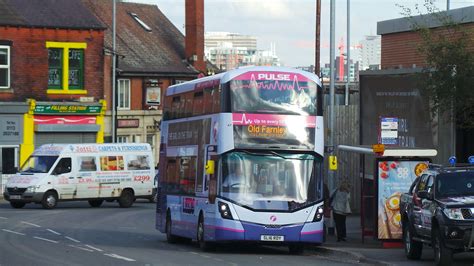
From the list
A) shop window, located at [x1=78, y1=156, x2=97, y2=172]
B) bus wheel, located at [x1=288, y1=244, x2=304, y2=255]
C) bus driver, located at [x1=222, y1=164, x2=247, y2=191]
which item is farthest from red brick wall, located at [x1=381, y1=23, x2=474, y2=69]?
shop window, located at [x1=78, y1=156, x2=97, y2=172]

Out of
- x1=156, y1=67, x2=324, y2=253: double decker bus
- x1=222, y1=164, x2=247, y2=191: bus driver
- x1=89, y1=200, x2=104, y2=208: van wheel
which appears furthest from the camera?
x1=89, y1=200, x2=104, y2=208: van wheel

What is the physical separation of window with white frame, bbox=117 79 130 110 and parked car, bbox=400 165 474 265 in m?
39.4

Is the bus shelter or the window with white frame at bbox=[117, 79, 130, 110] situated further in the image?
the window with white frame at bbox=[117, 79, 130, 110]

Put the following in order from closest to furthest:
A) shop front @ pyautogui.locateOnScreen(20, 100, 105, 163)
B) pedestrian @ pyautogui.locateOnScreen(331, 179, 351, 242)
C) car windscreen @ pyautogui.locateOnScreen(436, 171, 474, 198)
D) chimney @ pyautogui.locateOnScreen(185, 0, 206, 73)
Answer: car windscreen @ pyautogui.locateOnScreen(436, 171, 474, 198)
pedestrian @ pyautogui.locateOnScreen(331, 179, 351, 242)
shop front @ pyautogui.locateOnScreen(20, 100, 105, 163)
chimney @ pyautogui.locateOnScreen(185, 0, 206, 73)

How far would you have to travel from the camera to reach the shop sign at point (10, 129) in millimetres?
51781

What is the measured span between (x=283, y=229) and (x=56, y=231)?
32.4 feet

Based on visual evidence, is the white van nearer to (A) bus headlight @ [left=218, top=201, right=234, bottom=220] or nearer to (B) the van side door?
(B) the van side door

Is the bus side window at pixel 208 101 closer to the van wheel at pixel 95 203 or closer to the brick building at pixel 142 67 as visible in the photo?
the van wheel at pixel 95 203

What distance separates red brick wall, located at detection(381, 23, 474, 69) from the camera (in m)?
29.8

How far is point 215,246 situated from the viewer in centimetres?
2366

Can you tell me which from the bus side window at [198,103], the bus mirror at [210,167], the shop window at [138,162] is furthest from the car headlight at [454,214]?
the shop window at [138,162]

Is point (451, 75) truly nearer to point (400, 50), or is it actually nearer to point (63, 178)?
point (400, 50)

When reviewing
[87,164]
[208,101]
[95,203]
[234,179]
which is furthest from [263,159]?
[95,203]

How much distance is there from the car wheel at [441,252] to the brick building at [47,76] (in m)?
36.5
